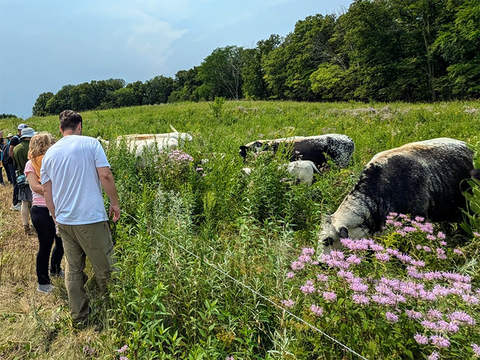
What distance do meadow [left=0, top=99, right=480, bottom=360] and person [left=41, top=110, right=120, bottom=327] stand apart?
244 millimetres

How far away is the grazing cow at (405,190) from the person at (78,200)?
2.44 meters

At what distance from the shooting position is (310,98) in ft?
168

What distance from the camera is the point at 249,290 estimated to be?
9.10 feet

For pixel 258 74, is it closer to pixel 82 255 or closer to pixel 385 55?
pixel 385 55

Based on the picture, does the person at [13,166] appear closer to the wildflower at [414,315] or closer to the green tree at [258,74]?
the wildflower at [414,315]

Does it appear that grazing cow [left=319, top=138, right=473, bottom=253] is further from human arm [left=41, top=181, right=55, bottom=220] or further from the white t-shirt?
human arm [left=41, top=181, right=55, bottom=220]

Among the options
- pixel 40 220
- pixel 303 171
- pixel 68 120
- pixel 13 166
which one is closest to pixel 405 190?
pixel 303 171

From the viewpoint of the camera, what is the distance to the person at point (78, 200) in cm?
316

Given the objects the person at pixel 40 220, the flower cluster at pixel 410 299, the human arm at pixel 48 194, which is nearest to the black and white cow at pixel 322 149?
the person at pixel 40 220

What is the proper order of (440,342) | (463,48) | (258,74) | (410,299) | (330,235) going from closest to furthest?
(440,342) → (410,299) → (330,235) → (463,48) → (258,74)

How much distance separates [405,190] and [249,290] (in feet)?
9.54

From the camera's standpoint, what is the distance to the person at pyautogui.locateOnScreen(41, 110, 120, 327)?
316cm

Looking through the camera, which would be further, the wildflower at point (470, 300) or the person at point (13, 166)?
the person at point (13, 166)

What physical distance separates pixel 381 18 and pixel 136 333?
4301cm
